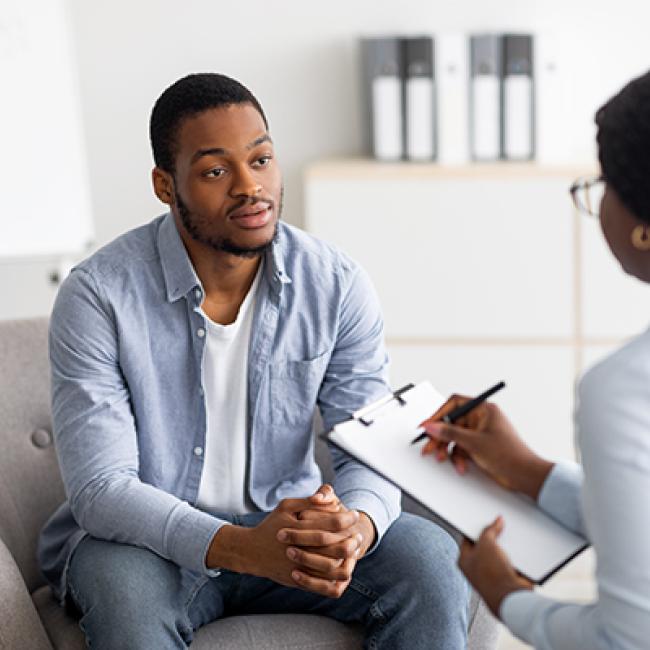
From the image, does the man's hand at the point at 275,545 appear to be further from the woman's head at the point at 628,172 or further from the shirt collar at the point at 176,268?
the woman's head at the point at 628,172

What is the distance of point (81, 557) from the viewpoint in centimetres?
184

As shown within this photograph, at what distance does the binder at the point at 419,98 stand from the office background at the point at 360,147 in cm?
9

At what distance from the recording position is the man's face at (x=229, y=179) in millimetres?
1926

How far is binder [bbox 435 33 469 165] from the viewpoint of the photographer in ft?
10.5

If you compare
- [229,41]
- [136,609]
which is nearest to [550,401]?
[229,41]

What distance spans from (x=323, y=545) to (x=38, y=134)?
1.77 meters

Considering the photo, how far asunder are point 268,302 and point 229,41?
65.9 inches

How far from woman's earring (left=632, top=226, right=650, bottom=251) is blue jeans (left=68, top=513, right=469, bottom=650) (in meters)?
0.75

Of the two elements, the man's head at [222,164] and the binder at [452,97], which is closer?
the man's head at [222,164]

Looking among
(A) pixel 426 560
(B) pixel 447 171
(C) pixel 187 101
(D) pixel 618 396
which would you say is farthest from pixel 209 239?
(B) pixel 447 171

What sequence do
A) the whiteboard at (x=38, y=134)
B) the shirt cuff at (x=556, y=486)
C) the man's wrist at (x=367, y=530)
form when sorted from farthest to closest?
the whiteboard at (x=38, y=134) < the man's wrist at (x=367, y=530) < the shirt cuff at (x=556, y=486)

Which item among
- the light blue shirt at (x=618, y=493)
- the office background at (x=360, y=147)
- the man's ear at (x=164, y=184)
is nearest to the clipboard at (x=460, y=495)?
the light blue shirt at (x=618, y=493)

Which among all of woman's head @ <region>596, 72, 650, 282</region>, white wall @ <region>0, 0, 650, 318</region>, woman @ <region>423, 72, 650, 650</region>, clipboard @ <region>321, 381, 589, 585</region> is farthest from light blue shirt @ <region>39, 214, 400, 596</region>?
white wall @ <region>0, 0, 650, 318</region>

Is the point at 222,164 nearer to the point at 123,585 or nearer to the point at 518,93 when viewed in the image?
the point at 123,585
